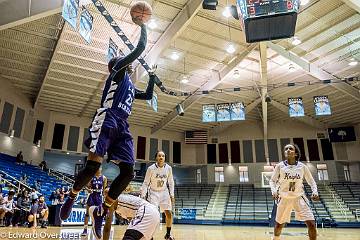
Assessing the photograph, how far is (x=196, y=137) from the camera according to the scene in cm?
2686

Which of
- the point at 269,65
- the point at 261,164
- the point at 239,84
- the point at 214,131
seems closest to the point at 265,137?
the point at 261,164

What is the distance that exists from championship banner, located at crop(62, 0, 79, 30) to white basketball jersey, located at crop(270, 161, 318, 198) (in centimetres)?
Answer: 629

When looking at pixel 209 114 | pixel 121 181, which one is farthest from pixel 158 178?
pixel 209 114

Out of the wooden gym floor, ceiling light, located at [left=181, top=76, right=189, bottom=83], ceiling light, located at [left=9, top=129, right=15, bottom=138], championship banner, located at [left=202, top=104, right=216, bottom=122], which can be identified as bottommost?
the wooden gym floor

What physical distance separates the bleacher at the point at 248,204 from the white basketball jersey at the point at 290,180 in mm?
15819

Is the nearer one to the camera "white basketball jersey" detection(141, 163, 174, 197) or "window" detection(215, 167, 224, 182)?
"white basketball jersey" detection(141, 163, 174, 197)

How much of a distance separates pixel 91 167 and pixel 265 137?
24.5 meters

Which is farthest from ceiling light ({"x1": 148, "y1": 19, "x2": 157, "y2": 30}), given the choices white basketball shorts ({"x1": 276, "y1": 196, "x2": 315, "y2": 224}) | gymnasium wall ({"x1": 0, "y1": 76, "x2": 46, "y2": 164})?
gymnasium wall ({"x1": 0, "y1": 76, "x2": 46, "y2": 164})

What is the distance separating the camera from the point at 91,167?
241cm

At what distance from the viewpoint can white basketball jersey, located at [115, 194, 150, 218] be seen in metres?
2.24

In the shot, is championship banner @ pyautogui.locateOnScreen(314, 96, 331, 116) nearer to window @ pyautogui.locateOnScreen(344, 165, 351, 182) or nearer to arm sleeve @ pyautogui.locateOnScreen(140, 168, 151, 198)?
window @ pyautogui.locateOnScreen(344, 165, 351, 182)

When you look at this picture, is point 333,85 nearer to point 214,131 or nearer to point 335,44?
point 335,44

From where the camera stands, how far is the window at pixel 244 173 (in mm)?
26031

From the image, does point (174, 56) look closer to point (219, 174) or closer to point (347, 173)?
point (219, 174)
